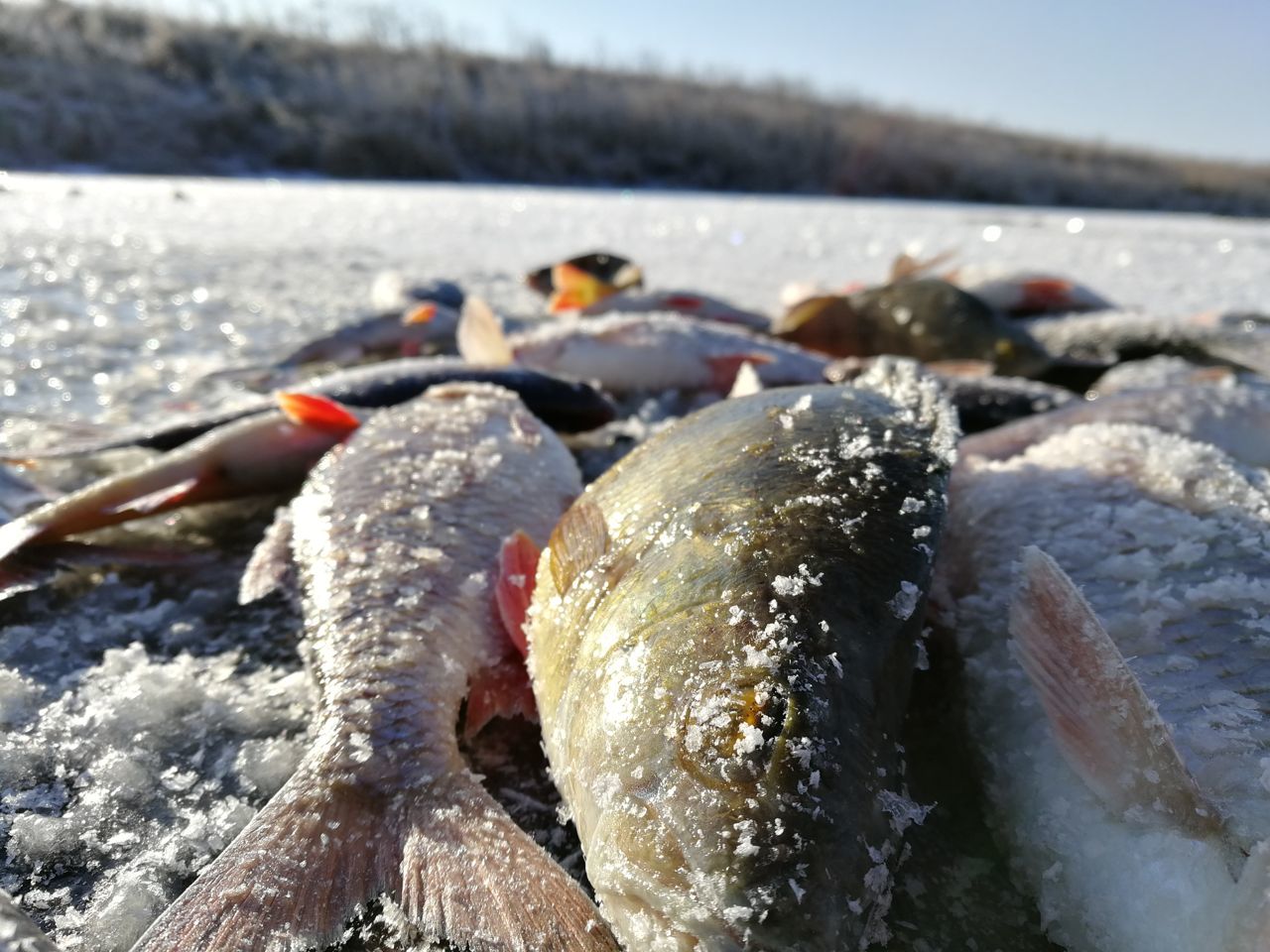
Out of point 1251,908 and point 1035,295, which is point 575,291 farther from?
point 1251,908

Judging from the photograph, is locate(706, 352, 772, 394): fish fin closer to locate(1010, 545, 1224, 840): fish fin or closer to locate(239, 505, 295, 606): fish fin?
locate(239, 505, 295, 606): fish fin

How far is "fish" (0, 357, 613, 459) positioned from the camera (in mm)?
2354

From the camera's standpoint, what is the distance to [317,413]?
2.21m

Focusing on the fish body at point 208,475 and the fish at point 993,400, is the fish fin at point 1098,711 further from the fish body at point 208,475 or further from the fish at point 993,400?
the fish body at point 208,475

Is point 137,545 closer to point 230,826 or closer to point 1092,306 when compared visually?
point 230,826

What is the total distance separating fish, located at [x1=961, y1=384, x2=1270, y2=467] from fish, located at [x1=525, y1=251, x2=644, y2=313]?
8.94 ft

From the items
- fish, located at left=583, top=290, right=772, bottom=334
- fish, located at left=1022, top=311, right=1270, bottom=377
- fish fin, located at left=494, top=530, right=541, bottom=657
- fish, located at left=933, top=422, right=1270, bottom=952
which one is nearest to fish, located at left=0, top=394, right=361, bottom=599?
fish fin, located at left=494, top=530, right=541, bottom=657

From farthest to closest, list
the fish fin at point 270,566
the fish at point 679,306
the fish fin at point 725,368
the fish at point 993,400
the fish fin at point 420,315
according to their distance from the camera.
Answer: the fish at point 679,306 → the fish fin at point 420,315 → the fish fin at point 725,368 → the fish at point 993,400 → the fish fin at point 270,566

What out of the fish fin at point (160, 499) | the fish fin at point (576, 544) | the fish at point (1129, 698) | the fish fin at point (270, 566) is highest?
the fish fin at point (576, 544)

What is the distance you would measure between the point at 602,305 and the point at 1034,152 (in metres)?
35.1

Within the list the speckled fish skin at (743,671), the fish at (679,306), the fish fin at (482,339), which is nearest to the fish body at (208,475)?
the fish fin at (482,339)

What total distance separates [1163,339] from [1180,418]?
1.78 m

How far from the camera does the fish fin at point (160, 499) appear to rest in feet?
6.48

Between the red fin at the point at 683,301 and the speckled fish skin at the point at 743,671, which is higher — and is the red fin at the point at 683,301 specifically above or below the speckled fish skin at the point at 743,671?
below
